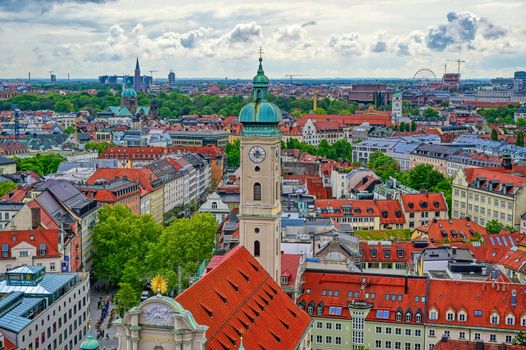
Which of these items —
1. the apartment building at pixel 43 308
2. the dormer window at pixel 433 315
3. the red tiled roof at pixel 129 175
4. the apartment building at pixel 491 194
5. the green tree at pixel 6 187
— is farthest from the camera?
the red tiled roof at pixel 129 175

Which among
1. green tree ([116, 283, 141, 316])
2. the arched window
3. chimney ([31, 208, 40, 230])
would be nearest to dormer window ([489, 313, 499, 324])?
the arched window

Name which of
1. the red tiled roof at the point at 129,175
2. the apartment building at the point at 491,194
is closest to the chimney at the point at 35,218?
the red tiled roof at the point at 129,175

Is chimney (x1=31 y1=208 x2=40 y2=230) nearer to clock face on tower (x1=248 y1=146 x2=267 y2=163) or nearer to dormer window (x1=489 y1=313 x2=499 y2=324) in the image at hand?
clock face on tower (x1=248 y1=146 x2=267 y2=163)

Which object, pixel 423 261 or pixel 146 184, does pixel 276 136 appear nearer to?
pixel 423 261

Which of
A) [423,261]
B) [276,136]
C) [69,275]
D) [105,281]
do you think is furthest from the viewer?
[105,281]

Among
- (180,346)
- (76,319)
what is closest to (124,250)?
(76,319)

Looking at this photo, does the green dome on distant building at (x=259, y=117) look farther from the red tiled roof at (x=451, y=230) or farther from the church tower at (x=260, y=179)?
the red tiled roof at (x=451, y=230)
